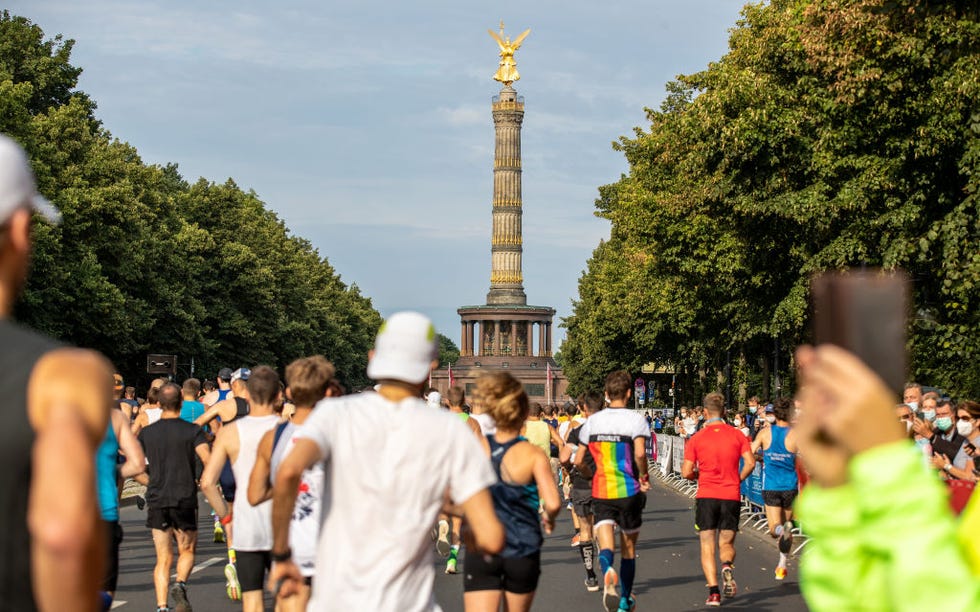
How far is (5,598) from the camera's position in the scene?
8.93 feet

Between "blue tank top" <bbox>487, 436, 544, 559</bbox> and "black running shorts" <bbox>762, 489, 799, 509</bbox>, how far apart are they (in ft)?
26.4

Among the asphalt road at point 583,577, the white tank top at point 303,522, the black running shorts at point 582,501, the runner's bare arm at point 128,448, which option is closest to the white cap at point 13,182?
the white tank top at point 303,522

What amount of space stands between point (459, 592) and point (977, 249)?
12.7m

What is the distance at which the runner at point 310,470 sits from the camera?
26.3ft

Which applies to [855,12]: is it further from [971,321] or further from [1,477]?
[1,477]

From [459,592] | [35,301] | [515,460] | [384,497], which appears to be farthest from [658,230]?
[384,497]

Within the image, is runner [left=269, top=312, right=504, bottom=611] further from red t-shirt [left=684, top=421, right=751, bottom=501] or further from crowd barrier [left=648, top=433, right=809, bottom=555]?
crowd barrier [left=648, top=433, right=809, bottom=555]

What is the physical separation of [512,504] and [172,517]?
193 inches

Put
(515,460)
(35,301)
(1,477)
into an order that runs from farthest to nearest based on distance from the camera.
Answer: (35,301) → (515,460) → (1,477)

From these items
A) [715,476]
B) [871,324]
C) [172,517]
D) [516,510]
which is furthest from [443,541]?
[871,324]

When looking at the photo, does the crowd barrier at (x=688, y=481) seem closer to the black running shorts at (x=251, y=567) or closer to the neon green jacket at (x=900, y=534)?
the black running shorts at (x=251, y=567)

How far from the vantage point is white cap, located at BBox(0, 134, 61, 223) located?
2.75m

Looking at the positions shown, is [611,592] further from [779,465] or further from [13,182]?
[13,182]

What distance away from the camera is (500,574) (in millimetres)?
8055
